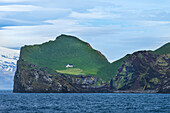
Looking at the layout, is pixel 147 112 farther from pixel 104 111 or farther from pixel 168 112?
pixel 104 111

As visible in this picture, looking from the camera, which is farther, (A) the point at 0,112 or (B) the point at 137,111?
(B) the point at 137,111

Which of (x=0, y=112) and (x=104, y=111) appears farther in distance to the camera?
(x=104, y=111)

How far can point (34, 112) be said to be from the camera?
118 meters

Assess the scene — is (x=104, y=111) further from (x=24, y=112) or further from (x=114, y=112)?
(x=24, y=112)

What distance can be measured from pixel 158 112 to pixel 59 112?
33.2 m

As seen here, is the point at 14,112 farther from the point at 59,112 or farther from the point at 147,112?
the point at 147,112

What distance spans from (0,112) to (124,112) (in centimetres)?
4096

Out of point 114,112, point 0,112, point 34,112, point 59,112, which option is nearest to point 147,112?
point 114,112

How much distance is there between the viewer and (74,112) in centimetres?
11962

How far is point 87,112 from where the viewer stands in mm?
119750

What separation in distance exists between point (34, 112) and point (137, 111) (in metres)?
35.4

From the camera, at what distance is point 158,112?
119 m

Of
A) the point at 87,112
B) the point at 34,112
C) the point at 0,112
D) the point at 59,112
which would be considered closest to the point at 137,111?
the point at 87,112

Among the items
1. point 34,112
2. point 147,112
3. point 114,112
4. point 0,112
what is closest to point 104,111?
point 114,112
